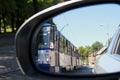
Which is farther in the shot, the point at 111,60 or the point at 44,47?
the point at 111,60

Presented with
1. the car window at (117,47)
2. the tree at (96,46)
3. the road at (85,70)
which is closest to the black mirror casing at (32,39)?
the road at (85,70)

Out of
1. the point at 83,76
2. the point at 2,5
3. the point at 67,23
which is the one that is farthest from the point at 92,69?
the point at 2,5

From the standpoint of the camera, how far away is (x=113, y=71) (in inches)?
110

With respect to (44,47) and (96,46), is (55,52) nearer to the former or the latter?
(44,47)

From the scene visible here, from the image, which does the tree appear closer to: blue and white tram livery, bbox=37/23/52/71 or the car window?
blue and white tram livery, bbox=37/23/52/71

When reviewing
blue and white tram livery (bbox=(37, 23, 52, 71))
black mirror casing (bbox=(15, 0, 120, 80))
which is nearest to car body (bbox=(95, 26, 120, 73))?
black mirror casing (bbox=(15, 0, 120, 80))

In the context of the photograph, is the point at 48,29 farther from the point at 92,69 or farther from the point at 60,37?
the point at 92,69

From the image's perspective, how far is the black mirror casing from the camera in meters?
2.62

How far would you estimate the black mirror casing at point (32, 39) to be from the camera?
8.60 ft

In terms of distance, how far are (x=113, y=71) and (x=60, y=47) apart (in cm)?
44

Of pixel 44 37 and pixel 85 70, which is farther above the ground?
pixel 44 37

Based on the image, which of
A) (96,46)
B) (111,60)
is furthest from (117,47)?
(96,46)

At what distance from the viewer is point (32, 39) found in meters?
2.97

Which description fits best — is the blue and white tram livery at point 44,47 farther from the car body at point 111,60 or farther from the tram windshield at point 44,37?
the car body at point 111,60
